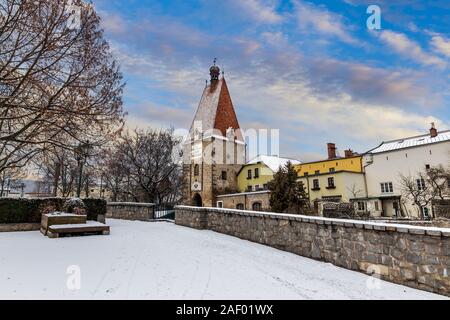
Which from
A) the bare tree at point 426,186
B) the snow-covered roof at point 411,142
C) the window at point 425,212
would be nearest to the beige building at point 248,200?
the bare tree at point 426,186

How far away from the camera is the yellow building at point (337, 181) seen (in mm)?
29141

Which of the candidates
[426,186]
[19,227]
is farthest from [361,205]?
[19,227]

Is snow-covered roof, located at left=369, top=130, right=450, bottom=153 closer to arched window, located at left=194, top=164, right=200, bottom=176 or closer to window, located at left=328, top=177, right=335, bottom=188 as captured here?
window, located at left=328, top=177, right=335, bottom=188

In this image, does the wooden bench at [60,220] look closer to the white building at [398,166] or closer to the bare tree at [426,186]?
the bare tree at [426,186]

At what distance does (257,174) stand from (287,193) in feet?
60.3

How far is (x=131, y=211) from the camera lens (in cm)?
2098

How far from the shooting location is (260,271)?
6172mm

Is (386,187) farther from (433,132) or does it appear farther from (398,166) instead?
(433,132)

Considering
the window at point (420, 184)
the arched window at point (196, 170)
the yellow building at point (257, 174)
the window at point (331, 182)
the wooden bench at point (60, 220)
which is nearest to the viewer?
the wooden bench at point (60, 220)

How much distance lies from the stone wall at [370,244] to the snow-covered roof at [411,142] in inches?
962

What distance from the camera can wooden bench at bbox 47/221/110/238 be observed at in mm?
10906

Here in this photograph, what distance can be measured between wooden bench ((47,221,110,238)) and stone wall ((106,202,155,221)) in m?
7.95

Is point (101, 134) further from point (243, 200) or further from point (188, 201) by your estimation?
point (188, 201)

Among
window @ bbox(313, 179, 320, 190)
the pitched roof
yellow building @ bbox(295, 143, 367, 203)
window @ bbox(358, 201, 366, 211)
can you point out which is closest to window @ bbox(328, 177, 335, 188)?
yellow building @ bbox(295, 143, 367, 203)
